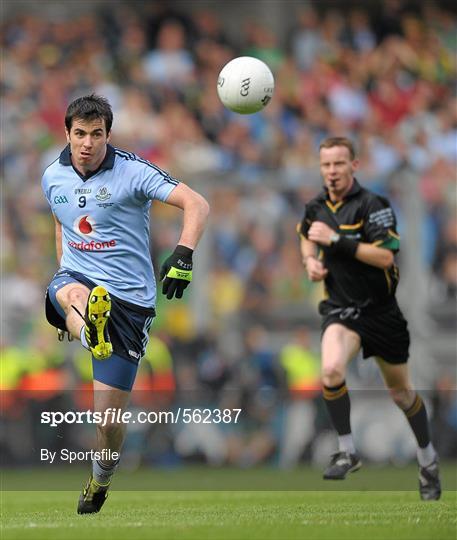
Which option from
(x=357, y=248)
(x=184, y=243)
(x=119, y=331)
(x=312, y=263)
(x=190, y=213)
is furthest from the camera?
(x=312, y=263)

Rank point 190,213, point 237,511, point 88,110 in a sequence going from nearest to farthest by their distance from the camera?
1. point 190,213
2. point 88,110
3. point 237,511

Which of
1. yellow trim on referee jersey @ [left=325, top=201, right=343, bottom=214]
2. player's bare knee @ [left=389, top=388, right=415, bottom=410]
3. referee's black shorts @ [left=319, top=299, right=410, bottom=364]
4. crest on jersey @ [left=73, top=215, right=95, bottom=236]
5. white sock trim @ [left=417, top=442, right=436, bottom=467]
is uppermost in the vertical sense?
crest on jersey @ [left=73, top=215, right=95, bottom=236]

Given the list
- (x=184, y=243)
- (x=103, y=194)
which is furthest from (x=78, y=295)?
(x=184, y=243)

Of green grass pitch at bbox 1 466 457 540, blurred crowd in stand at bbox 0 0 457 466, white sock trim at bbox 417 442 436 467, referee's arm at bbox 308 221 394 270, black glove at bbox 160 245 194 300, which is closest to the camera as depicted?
green grass pitch at bbox 1 466 457 540

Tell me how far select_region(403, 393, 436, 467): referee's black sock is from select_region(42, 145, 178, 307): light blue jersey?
8.83 ft

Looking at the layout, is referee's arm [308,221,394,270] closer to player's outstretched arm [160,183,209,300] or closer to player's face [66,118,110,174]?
player's outstretched arm [160,183,209,300]

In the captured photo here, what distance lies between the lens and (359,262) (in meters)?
9.84

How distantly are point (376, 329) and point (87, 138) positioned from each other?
2.99m

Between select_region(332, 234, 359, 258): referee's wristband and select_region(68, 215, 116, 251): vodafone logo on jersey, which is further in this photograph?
select_region(332, 234, 359, 258): referee's wristband

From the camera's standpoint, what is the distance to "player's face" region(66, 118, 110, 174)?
25.9 ft

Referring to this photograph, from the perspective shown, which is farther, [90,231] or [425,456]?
[425,456]

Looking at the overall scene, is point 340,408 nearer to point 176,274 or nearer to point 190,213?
point 190,213

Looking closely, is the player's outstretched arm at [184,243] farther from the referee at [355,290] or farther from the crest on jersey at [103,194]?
the referee at [355,290]

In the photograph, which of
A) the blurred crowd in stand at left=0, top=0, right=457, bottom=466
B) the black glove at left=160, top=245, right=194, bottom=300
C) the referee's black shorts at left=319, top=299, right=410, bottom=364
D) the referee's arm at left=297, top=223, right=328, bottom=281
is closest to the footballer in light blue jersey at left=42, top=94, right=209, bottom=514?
the black glove at left=160, top=245, right=194, bottom=300
